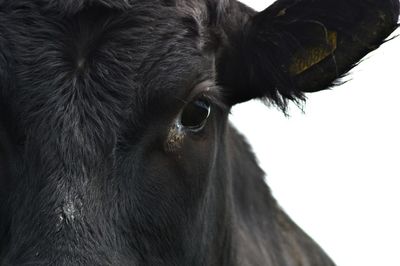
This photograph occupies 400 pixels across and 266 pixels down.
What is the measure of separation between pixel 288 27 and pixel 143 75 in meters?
1.08

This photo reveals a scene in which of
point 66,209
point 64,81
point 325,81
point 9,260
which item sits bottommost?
point 9,260

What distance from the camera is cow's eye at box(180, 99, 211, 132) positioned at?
493 cm

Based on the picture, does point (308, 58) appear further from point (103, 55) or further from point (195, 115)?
point (103, 55)

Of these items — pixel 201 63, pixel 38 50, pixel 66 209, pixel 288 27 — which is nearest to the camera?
pixel 66 209

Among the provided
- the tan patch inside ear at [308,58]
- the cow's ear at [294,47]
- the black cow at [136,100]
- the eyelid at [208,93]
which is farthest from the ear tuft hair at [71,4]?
the tan patch inside ear at [308,58]

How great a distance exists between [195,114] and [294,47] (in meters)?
0.84

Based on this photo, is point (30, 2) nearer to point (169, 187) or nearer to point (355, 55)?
point (169, 187)

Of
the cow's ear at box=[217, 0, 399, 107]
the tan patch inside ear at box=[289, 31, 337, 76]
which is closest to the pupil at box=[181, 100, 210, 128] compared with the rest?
the cow's ear at box=[217, 0, 399, 107]

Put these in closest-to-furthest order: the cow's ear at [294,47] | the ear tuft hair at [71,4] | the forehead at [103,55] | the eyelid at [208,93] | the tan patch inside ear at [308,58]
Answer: the forehead at [103,55], the ear tuft hair at [71,4], the eyelid at [208,93], the cow's ear at [294,47], the tan patch inside ear at [308,58]

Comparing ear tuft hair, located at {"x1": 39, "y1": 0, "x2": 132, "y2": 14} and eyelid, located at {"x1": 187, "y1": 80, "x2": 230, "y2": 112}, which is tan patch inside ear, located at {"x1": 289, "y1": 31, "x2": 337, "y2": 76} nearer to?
eyelid, located at {"x1": 187, "y1": 80, "x2": 230, "y2": 112}

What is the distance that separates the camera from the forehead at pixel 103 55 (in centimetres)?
458

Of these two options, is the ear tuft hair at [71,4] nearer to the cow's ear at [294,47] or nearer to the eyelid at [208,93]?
the eyelid at [208,93]

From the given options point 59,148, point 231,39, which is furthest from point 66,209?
point 231,39

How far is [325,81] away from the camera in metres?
5.62
